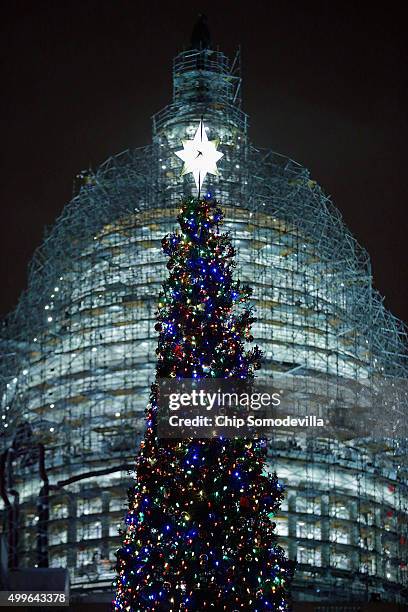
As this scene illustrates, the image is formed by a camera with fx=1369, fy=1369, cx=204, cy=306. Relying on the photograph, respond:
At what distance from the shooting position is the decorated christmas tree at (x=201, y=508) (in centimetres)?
1995

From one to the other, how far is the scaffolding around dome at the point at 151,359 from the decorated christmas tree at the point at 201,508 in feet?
98.7

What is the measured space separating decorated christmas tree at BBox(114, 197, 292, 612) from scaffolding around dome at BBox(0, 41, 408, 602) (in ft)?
98.7

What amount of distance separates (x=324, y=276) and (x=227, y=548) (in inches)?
1445

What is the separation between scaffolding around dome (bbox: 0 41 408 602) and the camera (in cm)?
5216

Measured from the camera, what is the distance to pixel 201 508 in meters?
20.1

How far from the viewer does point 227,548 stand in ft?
65.7

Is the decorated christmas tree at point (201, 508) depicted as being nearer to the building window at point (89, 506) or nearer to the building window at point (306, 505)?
the building window at point (306, 505)

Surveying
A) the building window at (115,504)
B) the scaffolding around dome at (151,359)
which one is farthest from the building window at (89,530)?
the building window at (115,504)

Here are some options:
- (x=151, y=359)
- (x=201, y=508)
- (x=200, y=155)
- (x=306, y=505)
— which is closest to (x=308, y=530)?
(x=306, y=505)

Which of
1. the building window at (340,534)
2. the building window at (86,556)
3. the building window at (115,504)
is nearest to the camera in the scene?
the building window at (86,556)

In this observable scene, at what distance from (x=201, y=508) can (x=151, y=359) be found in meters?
33.7

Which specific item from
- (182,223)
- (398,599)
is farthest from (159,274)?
(182,223)

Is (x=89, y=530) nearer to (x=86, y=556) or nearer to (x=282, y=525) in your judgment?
(x=86, y=556)

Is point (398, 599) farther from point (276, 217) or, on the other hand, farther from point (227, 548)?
point (227, 548)
